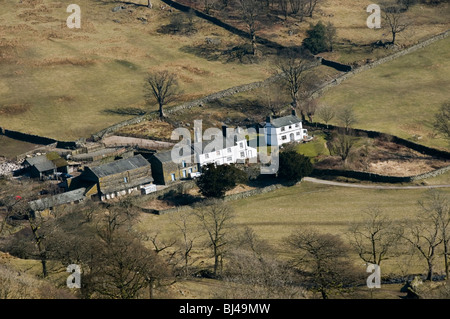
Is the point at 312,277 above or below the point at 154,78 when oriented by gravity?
below

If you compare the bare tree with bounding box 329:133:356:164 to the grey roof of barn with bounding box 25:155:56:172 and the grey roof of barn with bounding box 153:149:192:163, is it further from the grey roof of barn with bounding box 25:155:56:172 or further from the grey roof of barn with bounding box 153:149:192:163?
the grey roof of barn with bounding box 25:155:56:172

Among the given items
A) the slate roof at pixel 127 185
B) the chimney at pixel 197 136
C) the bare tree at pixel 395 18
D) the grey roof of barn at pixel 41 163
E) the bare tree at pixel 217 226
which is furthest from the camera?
the bare tree at pixel 395 18

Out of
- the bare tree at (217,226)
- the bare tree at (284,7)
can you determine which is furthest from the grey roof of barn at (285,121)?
the bare tree at (284,7)

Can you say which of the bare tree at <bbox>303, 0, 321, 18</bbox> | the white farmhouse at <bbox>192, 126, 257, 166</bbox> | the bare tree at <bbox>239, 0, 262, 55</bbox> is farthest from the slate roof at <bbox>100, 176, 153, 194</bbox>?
the bare tree at <bbox>303, 0, 321, 18</bbox>

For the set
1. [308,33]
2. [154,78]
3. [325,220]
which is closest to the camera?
[325,220]

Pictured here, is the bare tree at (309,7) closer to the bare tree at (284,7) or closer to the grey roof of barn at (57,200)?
the bare tree at (284,7)

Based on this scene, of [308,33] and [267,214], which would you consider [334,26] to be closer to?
[308,33]

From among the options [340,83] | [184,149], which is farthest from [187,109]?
[340,83]
